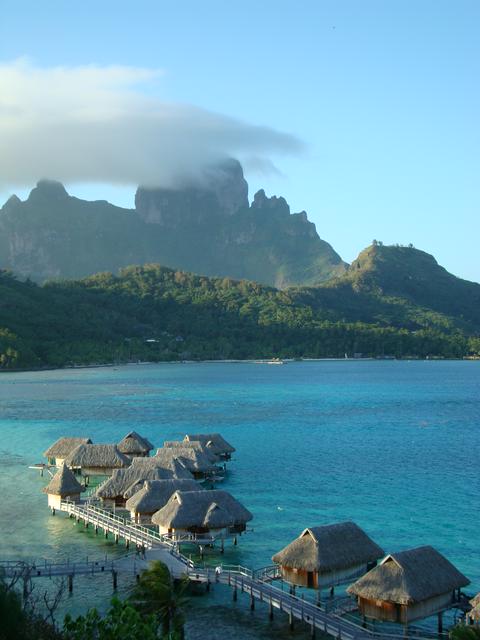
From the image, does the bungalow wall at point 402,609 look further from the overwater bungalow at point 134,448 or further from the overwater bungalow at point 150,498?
the overwater bungalow at point 134,448

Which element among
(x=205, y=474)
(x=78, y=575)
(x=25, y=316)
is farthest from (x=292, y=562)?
(x=25, y=316)

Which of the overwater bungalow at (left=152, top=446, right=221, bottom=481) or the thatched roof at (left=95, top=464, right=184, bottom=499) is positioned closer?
the thatched roof at (left=95, top=464, right=184, bottom=499)

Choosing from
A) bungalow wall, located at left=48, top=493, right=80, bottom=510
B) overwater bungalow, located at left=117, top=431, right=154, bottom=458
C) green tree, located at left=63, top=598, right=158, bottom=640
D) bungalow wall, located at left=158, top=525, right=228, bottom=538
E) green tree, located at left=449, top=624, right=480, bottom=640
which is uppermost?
green tree, located at left=63, top=598, right=158, bottom=640

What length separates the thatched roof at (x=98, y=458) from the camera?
1698 inches

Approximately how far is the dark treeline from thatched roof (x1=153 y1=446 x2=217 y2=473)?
333 ft

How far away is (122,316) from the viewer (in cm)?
17625

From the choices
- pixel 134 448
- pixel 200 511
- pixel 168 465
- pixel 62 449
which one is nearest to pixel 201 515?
pixel 200 511

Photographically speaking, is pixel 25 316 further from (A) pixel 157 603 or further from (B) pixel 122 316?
(A) pixel 157 603

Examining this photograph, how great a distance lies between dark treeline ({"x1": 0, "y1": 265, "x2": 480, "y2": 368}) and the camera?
498 feet

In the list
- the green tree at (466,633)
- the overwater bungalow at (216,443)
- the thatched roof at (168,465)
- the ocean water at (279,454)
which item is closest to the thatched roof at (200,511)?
the ocean water at (279,454)

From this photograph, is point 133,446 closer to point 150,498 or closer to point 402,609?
point 150,498

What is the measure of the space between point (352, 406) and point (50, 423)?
31.6 m

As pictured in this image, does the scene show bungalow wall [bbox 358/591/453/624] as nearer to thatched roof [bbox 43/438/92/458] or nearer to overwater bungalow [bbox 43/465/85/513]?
overwater bungalow [bbox 43/465/85/513]

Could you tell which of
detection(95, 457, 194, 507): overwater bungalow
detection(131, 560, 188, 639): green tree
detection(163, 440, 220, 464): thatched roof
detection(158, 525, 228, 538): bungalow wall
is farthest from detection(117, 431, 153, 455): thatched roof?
detection(131, 560, 188, 639): green tree
